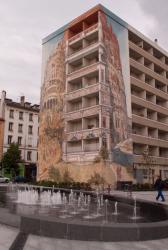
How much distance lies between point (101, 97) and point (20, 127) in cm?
2999

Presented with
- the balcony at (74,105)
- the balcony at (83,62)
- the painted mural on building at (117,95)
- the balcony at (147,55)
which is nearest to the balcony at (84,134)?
the painted mural on building at (117,95)

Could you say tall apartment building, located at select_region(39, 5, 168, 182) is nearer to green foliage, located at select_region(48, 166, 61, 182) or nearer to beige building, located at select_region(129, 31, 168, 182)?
beige building, located at select_region(129, 31, 168, 182)

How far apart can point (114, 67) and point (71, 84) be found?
746 cm

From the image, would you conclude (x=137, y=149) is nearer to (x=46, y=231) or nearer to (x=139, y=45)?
(x=139, y=45)

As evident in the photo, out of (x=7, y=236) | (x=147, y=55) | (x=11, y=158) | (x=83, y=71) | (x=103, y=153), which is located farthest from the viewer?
(x=11, y=158)

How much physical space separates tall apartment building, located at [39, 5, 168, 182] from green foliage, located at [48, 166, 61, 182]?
1161mm

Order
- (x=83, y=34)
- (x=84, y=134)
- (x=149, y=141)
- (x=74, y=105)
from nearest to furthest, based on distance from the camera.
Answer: (x=84, y=134) → (x=83, y=34) → (x=74, y=105) → (x=149, y=141)

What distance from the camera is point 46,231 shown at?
26.4 ft

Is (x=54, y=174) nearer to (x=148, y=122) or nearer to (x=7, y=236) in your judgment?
(x=148, y=122)

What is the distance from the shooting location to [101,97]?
35312 mm

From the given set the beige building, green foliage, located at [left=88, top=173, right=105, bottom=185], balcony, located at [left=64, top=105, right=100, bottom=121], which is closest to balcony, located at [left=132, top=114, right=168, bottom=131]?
the beige building

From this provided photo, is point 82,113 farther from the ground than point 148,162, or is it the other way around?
point 82,113

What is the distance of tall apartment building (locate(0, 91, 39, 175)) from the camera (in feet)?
190

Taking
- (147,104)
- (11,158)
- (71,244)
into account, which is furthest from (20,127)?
(71,244)
